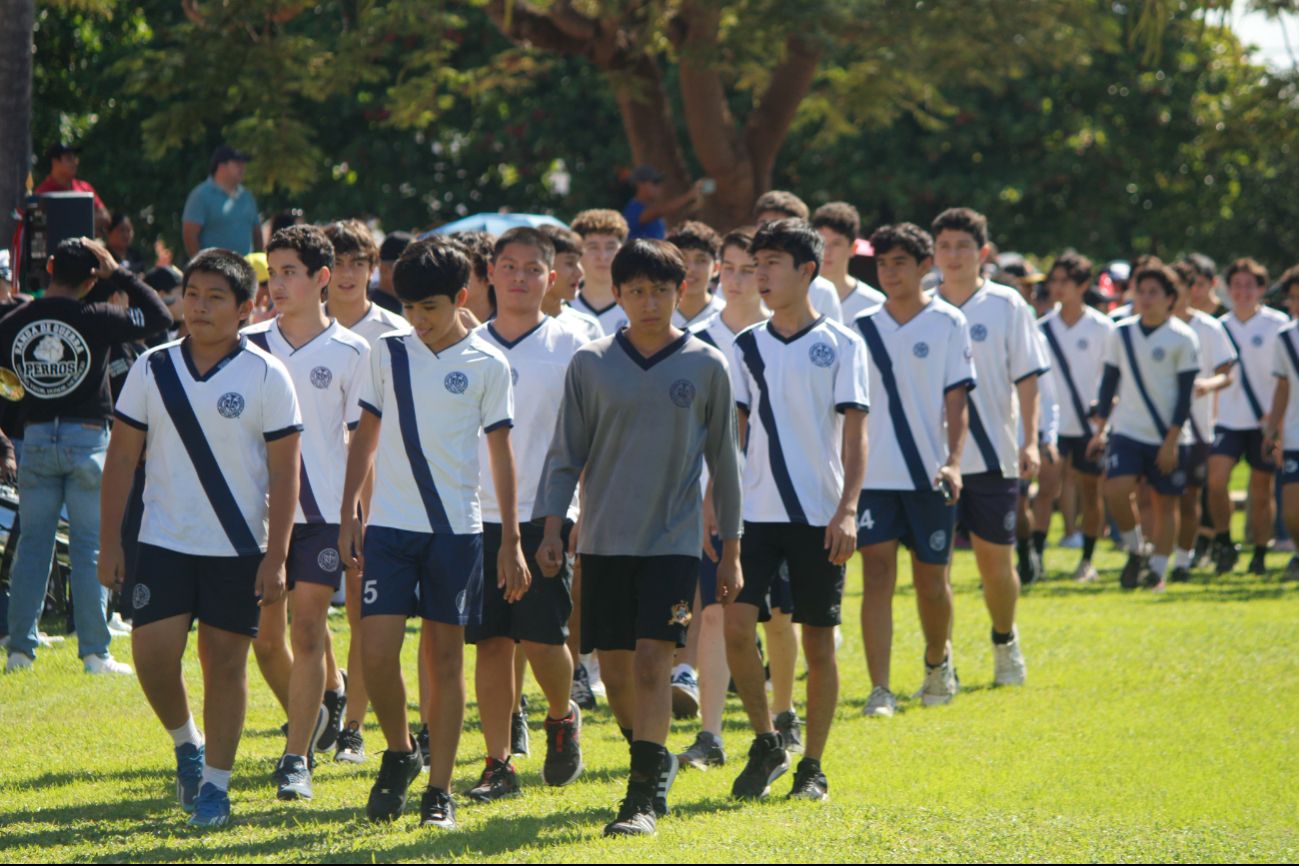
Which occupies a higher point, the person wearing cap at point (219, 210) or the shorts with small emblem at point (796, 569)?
the person wearing cap at point (219, 210)

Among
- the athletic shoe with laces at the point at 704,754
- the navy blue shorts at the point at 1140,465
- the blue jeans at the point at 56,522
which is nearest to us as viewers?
the athletic shoe with laces at the point at 704,754

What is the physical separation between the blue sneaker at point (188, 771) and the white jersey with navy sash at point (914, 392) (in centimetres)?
363

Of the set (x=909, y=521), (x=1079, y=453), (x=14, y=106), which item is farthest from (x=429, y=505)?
(x=1079, y=453)

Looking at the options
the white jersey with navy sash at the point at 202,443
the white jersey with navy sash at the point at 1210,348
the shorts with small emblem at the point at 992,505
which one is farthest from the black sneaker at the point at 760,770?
the white jersey with navy sash at the point at 1210,348

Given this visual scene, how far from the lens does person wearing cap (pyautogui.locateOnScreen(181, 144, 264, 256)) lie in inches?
432

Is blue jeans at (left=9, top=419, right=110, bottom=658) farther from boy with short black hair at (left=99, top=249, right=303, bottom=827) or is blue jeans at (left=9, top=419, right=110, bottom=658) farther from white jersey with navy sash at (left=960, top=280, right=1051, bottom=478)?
white jersey with navy sash at (left=960, top=280, right=1051, bottom=478)

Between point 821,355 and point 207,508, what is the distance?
97.1 inches

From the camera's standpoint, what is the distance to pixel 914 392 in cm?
740

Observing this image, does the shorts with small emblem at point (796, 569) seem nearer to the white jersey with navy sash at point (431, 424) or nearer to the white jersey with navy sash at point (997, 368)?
the white jersey with navy sash at point (431, 424)

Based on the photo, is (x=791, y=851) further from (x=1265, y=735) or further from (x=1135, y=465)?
(x=1135, y=465)

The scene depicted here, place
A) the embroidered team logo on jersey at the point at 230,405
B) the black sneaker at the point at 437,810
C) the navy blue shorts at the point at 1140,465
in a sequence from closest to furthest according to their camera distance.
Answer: the black sneaker at the point at 437,810, the embroidered team logo on jersey at the point at 230,405, the navy blue shorts at the point at 1140,465

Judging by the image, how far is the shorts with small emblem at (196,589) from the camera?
16.6 feet

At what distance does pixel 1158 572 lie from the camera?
39.0 ft

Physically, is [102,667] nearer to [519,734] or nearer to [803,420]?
[519,734]
